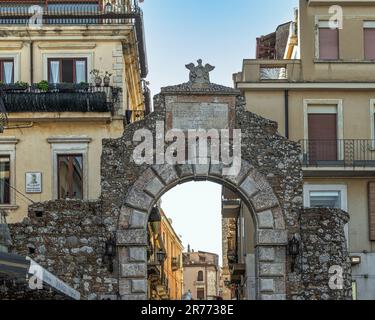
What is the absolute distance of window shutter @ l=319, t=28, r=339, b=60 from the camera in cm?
3731

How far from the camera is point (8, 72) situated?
37.4m

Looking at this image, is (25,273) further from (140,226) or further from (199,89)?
(199,89)

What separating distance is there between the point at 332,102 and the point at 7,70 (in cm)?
1018

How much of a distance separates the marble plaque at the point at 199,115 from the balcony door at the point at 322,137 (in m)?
7.80

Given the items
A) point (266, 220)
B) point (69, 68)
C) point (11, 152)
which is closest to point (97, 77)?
point (69, 68)

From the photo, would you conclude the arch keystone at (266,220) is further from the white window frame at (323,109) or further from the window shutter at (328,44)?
the window shutter at (328,44)

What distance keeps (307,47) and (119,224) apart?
1137 cm

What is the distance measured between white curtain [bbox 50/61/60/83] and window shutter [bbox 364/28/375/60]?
9.63m

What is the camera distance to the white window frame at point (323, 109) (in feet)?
120

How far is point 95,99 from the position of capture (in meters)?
36.2

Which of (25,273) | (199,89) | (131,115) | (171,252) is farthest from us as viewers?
(171,252)

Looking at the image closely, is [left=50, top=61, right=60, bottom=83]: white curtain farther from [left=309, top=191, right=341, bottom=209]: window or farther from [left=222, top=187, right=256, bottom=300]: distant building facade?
[left=309, top=191, right=341, bottom=209]: window

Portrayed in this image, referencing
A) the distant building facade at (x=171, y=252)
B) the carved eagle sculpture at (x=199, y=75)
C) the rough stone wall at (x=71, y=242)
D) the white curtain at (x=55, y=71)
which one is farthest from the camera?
the distant building facade at (x=171, y=252)
